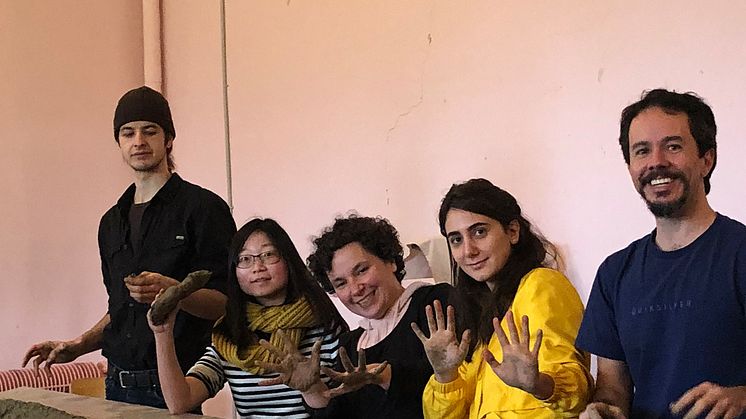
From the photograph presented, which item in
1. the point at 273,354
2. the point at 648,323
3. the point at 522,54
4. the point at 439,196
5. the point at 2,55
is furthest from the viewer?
the point at 2,55

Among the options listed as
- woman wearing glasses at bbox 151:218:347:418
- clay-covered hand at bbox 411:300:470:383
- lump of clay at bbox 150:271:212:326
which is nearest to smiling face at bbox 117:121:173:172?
woman wearing glasses at bbox 151:218:347:418

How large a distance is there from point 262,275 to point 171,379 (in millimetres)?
268

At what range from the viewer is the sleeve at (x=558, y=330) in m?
1.35

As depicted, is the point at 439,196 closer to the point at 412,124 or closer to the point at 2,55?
the point at 412,124

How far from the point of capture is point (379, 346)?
68.0 inches

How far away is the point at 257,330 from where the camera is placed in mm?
1816

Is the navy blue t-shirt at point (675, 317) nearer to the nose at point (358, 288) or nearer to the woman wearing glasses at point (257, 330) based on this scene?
the nose at point (358, 288)

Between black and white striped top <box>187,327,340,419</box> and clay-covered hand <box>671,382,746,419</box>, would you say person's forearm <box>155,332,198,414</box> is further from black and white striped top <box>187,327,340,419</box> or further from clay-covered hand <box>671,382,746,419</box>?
clay-covered hand <box>671,382,746,419</box>

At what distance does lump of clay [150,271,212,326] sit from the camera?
167cm

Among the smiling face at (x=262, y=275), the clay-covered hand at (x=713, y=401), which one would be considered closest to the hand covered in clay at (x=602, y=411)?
the clay-covered hand at (x=713, y=401)

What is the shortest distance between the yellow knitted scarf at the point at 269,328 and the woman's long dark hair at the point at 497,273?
0.34 meters

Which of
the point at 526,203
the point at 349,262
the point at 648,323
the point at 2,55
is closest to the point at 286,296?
the point at 349,262

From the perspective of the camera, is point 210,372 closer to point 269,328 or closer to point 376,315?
point 269,328

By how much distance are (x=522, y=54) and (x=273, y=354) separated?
3.16ft
